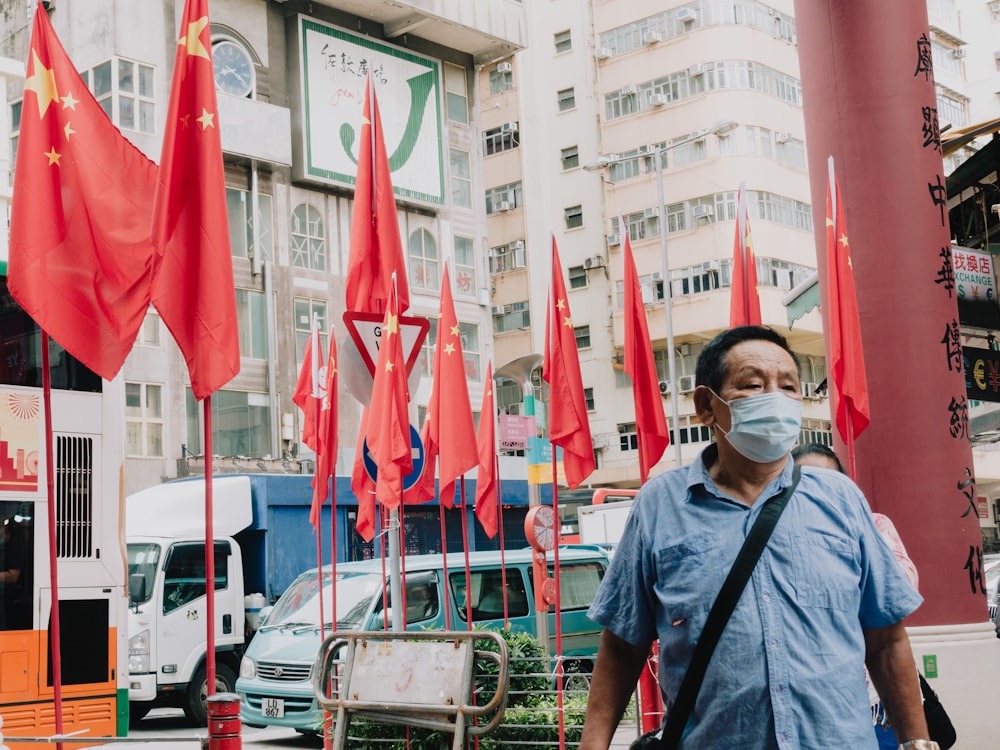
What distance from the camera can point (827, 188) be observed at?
9133 mm

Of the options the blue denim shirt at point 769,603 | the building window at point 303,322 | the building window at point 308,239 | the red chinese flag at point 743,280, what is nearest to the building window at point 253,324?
the building window at point 303,322

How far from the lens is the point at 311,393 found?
1616 cm

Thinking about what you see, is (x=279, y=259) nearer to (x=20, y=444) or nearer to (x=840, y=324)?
(x=20, y=444)

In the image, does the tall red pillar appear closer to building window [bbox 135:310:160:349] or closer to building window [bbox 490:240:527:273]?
building window [bbox 135:310:160:349]

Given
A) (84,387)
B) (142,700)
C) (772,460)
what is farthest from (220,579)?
(772,460)

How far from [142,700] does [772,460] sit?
1414 cm

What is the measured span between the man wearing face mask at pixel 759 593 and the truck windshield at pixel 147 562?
13745 mm

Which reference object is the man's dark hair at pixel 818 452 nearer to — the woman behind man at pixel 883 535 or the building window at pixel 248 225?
the woman behind man at pixel 883 535

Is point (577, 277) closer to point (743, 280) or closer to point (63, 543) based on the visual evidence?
point (63, 543)

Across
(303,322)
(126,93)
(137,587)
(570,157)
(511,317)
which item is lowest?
(137,587)

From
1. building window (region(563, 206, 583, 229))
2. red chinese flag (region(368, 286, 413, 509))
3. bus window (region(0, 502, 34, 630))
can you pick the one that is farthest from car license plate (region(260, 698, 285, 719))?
building window (region(563, 206, 583, 229))

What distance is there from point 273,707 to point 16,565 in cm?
414

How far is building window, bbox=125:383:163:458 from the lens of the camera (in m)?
31.2

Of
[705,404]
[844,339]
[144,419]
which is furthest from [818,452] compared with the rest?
[144,419]
